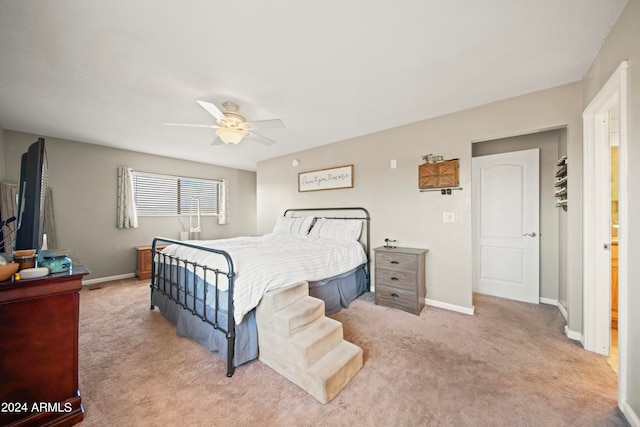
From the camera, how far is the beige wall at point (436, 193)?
7.76 ft

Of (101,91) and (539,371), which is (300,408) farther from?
(101,91)

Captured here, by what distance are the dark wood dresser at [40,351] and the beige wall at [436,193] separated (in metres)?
3.33

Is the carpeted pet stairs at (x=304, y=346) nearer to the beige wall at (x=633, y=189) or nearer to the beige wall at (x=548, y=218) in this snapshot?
the beige wall at (x=633, y=189)

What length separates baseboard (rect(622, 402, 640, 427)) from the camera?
1.32 metres

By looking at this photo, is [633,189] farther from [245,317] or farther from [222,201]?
[222,201]

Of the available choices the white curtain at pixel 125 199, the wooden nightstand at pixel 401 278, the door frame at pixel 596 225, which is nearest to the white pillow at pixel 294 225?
the wooden nightstand at pixel 401 278

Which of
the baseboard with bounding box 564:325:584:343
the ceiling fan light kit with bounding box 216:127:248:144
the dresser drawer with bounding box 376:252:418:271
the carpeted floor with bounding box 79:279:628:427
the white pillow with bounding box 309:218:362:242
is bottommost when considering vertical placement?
the carpeted floor with bounding box 79:279:628:427

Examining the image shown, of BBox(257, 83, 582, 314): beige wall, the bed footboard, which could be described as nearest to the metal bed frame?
the bed footboard

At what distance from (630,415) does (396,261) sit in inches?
77.0

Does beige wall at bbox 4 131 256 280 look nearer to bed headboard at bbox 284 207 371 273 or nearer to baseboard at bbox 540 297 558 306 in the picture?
bed headboard at bbox 284 207 371 273

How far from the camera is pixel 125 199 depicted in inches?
178

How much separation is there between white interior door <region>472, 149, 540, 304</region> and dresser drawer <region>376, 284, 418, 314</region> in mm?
1471

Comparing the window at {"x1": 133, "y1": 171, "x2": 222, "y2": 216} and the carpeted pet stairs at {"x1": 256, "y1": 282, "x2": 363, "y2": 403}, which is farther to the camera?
the window at {"x1": 133, "y1": 171, "x2": 222, "y2": 216}

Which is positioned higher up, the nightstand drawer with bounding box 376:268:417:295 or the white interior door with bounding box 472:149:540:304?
the white interior door with bounding box 472:149:540:304
